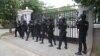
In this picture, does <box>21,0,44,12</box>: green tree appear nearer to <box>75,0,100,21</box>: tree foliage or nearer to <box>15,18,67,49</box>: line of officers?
<box>15,18,67,49</box>: line of officers

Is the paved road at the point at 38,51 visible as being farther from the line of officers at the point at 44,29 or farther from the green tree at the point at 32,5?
the green tree at the point at 32,5

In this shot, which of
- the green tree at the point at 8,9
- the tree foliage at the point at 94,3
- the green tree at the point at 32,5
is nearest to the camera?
the tree foliage at the point at 94,3

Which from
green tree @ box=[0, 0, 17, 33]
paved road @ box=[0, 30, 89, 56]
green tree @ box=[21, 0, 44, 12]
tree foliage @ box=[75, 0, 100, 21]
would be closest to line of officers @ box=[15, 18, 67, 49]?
paved road @ box=[0, 30, 89, 56]

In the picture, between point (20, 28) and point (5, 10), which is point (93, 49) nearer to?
point (20, 28)

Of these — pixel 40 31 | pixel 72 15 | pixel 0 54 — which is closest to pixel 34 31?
pixel 40 31

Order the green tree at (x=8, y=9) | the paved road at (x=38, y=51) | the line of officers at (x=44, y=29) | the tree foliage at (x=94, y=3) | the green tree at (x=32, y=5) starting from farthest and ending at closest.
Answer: the green tree at (x=32, y=5) → the green tree at (x=8, y=9) → the line of officers at (x=44, y=29) → the paved road at (x=38, y=51) → the tree foliage at (x=94, y=3)

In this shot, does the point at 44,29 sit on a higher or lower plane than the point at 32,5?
lower

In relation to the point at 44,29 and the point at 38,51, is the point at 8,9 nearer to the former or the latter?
the point at 44,29

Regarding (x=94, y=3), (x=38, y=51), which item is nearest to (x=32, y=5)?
(x=38, y=51)

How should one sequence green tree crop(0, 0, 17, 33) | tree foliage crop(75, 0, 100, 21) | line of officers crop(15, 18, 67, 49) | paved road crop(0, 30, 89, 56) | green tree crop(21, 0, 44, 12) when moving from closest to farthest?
tree foliage crop(75, 0, 100, 21), paved road crop(0, 30, 89, 56), line of officers crop(15, 18, 67, 49), green tree crop(0, 0, 17, 33), green tree crop(21, 0, 44, 12)

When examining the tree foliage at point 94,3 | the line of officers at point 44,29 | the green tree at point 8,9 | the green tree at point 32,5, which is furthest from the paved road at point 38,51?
the green tree at point 32,5

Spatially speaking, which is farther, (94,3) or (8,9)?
(8,9)

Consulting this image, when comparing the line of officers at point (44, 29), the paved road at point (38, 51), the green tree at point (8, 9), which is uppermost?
the green tree at point (8, 9)

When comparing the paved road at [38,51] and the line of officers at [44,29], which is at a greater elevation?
the line of officers at [44,29]
